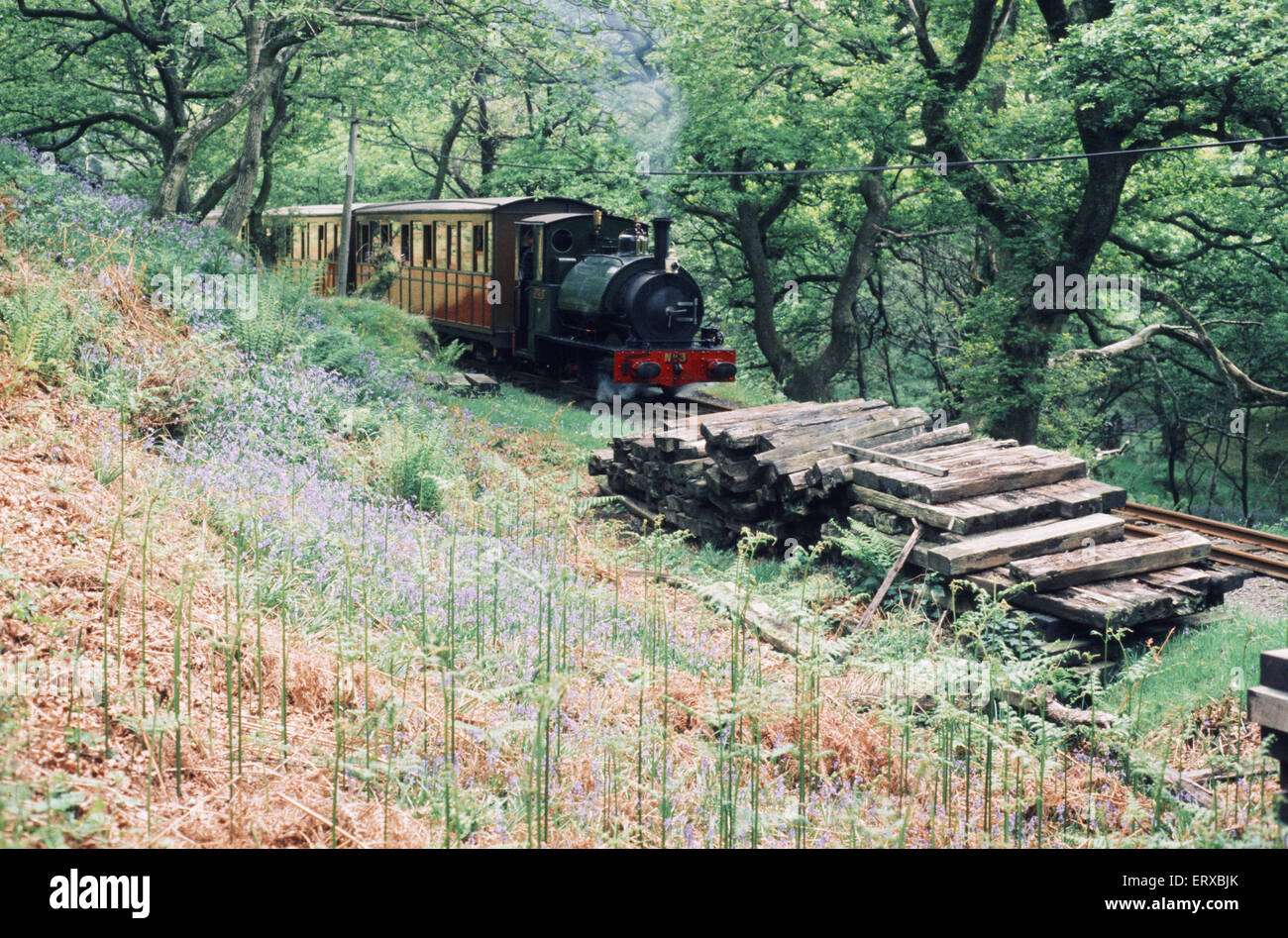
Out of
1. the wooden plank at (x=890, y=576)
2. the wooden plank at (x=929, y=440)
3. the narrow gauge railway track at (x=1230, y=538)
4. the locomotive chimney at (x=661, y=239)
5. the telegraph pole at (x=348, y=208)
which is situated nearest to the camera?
the wooden plank at (x=890, y=576)

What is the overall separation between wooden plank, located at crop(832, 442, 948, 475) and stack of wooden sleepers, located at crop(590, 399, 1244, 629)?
0.5 inches

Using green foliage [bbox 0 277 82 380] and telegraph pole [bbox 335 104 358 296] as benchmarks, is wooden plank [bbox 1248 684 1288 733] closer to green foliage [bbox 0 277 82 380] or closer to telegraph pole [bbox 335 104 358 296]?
green foliage [bbox 0 277 82 380]

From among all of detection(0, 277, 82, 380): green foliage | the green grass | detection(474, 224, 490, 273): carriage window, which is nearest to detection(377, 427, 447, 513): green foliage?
detection(0, 277, 82, 380): green foliage

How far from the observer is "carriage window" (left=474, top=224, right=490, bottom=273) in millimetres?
18234

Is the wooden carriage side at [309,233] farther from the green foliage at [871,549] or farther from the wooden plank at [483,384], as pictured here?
the green foliage at [871,549]

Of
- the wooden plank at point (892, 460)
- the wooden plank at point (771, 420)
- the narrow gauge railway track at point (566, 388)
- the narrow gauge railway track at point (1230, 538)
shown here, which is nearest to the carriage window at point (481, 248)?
the narrow gauge railway track at point (566, 388)

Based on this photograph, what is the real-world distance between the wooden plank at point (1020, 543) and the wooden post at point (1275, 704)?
12.1 ft

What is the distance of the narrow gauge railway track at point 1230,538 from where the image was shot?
382 inches

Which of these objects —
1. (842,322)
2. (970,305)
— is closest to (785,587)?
(970,305)

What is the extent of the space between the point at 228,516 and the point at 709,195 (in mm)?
18069

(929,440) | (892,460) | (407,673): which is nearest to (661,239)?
(929,440)

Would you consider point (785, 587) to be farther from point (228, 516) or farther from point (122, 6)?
point (122, 6)

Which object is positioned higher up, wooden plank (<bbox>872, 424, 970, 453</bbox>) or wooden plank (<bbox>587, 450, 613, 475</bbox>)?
wooden plank (<bbox>872, 424, 970, 453</bbox>)

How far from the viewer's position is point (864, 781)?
4.31 m
